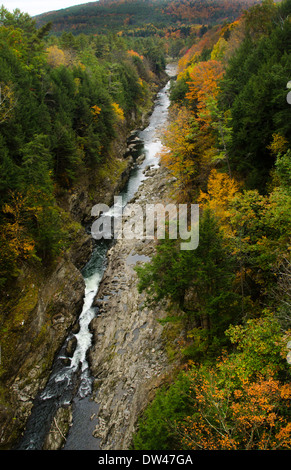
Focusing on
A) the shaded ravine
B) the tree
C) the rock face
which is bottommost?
the shaded ravine

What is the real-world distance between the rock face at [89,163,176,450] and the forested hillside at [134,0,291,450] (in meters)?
1.96

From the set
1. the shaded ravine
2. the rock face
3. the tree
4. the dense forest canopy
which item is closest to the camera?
the dense forest canopy

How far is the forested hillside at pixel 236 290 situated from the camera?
873 cm

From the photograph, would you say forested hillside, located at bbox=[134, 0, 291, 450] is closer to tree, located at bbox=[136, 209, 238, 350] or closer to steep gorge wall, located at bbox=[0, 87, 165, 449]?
tree, located at bbox=[136, 209, 238, 350]

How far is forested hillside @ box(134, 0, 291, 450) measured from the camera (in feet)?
28.7

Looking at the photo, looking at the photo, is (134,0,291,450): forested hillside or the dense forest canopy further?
the dense forest canopy

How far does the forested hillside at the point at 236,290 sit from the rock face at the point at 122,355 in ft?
6.43

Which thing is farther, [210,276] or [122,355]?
[122,355]

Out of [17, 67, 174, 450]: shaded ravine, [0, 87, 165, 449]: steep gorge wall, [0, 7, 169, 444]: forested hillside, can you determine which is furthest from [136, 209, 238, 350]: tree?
[0, 7, 169, 444]: forested hillside

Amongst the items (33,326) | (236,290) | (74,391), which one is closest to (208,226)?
(236,290)

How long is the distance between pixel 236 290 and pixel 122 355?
1033 cm

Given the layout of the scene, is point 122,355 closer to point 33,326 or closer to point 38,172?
point 33,326

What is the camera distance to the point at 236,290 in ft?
52.9

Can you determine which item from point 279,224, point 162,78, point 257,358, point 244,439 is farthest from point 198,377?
point 162,78
